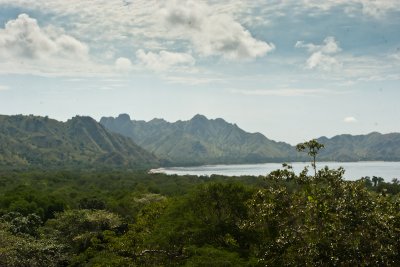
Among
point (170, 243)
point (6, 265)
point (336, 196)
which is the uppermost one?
point (336, 196)

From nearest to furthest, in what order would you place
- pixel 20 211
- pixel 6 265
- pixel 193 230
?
pixel 193 230, pixel 6 265, pixel 20 211

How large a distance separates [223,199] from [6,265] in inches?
1318

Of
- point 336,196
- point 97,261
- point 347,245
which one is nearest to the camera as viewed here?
point 347,245

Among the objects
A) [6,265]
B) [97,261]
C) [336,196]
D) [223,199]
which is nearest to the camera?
[336,196]

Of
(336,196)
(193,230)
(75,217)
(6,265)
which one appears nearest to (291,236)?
(336,196)

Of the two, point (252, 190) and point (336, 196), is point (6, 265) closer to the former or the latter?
point (252, 190)

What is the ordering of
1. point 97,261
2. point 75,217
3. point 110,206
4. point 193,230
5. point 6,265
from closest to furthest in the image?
point 193,230, point 97,261, point 6,265, point 75,217, point 110,206

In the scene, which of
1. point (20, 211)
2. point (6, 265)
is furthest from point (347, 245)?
point (20, 211)

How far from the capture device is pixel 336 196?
2969 cm

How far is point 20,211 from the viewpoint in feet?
313

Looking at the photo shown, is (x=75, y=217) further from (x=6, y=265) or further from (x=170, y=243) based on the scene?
(x=170, y=243)

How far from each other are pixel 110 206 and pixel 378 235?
86.1 m

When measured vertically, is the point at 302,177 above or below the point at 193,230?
above

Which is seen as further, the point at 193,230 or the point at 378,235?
the point at 193,230
